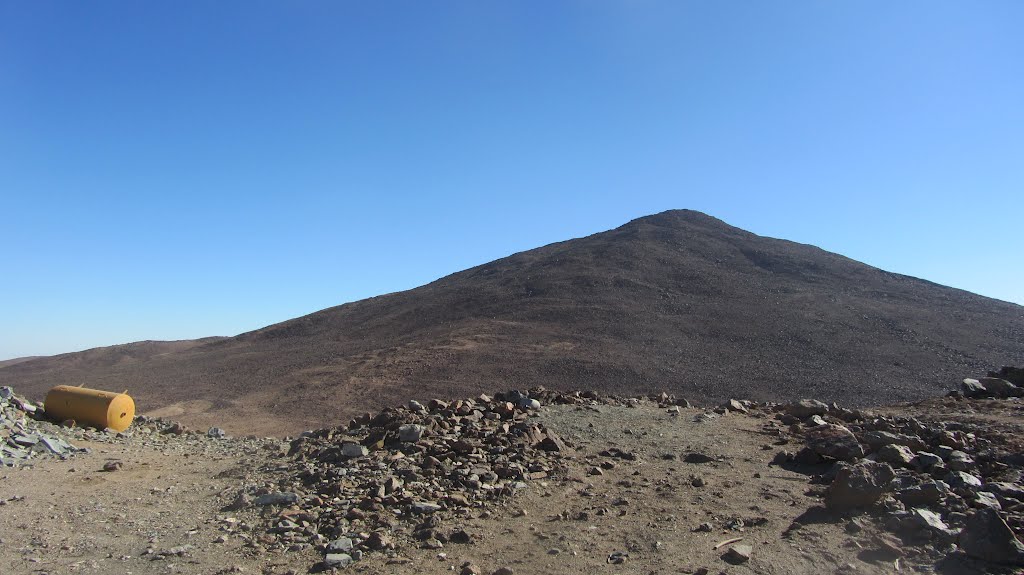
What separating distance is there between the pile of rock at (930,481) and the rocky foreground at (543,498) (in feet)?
0.06

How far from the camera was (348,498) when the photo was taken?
6441 millimetres

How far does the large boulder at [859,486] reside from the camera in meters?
5.50

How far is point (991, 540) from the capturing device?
4469mm

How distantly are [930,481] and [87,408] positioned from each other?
13.3 m

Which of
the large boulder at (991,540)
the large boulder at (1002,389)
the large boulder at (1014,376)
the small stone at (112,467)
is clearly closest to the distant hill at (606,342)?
the small stone at (112,467)

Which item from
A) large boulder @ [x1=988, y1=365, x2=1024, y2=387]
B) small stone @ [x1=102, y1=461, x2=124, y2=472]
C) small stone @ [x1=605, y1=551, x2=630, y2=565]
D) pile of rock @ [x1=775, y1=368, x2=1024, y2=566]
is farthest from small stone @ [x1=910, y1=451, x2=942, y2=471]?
small stone @ [x1=102, y1=461, x2=124, y2=472]

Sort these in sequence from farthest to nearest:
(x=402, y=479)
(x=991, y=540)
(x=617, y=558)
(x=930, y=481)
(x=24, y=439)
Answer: (x=24, y=439)
(x=402, y=479)
(x=930, y=481)
(x=617, y=558)
(x=991, y=540)

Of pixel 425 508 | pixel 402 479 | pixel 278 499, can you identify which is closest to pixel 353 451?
pixel 402 479

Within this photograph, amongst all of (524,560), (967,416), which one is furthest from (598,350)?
(524,560)

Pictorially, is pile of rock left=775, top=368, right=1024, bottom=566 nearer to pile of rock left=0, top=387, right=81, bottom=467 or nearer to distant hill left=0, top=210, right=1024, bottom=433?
pile of rock left=0, top=387, right=81, bottom=467

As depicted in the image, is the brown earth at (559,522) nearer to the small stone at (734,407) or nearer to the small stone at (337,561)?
the small stone at (337,561)

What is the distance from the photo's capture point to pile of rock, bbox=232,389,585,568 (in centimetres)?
568

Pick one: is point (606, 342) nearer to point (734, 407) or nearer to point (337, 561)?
point (734, 407)

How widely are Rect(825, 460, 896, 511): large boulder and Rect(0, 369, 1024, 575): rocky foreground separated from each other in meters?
0.02
